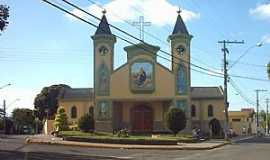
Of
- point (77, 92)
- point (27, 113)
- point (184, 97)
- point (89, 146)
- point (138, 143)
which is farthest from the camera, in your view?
point (27, 113)

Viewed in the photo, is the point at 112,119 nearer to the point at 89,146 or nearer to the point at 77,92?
the point at 77,92

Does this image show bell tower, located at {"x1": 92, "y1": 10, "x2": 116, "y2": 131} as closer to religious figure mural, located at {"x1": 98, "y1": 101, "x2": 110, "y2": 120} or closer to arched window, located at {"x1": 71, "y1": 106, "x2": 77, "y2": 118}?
religious figure mural, located at {"x1": 98, "y1": 101, "x2": 110, "y2": 120}

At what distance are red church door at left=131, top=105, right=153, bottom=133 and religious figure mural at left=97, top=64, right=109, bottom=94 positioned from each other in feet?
17.2

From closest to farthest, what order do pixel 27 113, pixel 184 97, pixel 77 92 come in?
pixel 184 97
pixel 77 92
pixel 27 113

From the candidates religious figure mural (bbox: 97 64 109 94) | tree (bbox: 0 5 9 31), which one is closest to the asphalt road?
tree (bbox: 0 5 9 31)

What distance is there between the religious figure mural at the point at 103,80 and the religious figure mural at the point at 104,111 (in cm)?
159

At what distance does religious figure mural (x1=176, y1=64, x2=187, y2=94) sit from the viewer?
236ft

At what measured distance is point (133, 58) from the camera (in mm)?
72250

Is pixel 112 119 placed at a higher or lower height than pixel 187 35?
lower

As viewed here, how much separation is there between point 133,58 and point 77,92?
15.4 m

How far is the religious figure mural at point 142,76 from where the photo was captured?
71.9 metres

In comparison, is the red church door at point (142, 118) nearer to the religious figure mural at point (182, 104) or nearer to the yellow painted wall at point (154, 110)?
the yellow painted wall at point (154, 110)

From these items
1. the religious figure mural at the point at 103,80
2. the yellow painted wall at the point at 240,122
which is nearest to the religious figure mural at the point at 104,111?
the religious figure mural at the point at 103,80

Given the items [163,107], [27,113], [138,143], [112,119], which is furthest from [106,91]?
[27,113]
